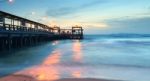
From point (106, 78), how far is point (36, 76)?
382 cm

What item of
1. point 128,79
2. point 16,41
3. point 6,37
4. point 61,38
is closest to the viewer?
point 128,79

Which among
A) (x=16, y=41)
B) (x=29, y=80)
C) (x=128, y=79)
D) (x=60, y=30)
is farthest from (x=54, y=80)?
(x=60, y=30)

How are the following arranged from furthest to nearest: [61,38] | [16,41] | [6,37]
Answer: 1. [61,38]
2. [16,41]
3. [6,37]

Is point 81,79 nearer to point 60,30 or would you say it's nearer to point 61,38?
point 61,38

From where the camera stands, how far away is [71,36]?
8331cm

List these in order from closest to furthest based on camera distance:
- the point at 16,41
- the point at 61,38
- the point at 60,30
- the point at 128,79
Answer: the point at 128,79 < the point at 16,41 < the point at 61,38 < the point at 60,30

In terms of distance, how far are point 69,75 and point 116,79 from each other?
8.93 feet

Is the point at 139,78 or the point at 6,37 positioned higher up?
the point at 6,37

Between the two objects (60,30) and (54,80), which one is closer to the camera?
(54,80)

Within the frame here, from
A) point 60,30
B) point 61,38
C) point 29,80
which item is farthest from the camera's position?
point 60,30

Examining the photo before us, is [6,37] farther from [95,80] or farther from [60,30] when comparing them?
[60,30]

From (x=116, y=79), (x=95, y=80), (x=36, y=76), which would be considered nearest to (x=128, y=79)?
(x=116, y=79)

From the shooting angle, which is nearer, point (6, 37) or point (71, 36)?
point (6, 37)

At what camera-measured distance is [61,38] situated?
8175cm
